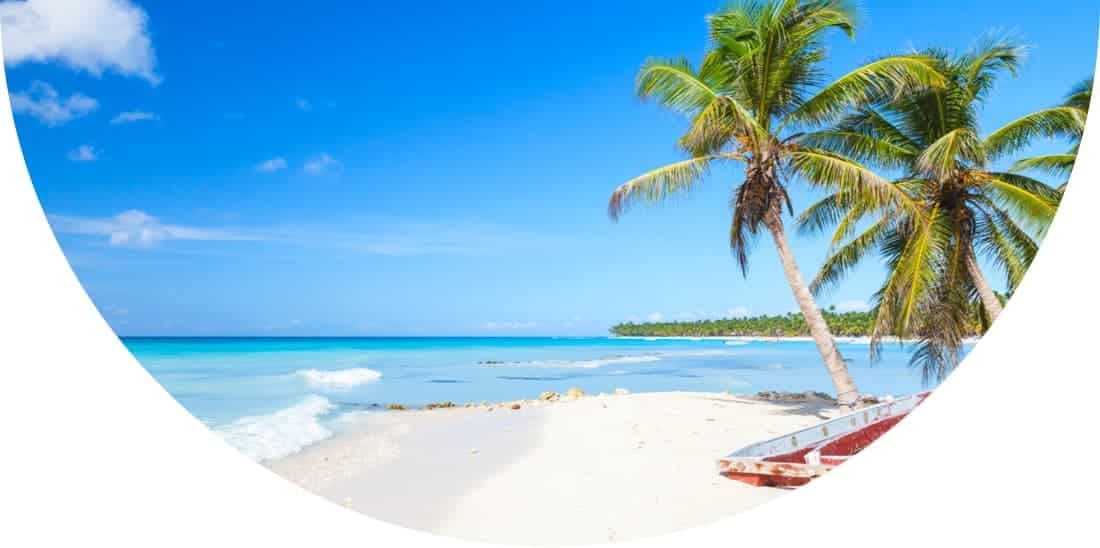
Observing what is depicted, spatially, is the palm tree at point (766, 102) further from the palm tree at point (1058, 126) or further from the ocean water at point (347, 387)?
the ocean water at point (347, 387)

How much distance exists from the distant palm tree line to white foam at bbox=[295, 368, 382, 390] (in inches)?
430

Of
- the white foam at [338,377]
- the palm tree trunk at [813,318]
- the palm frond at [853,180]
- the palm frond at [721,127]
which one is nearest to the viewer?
the palm frond at [853,180]

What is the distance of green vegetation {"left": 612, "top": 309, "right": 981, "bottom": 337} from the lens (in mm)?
39250

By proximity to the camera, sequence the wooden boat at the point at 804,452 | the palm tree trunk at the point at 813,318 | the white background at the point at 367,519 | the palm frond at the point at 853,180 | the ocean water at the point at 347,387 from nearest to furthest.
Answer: the white background at the point at 367,519 → the wooden boat at the point at 804,452 → the palm frond at the point at 853,180 → the palm tree trunk at the point at 813,318 → the ocean water at the point at 347,387

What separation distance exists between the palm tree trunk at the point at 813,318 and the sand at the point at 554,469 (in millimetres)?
560

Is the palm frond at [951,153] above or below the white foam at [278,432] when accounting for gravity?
above

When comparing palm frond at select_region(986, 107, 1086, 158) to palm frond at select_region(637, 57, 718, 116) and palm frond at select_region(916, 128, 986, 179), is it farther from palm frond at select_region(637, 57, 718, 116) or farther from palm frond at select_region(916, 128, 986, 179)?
palm frond at select_region(637, 57, 718, 116)

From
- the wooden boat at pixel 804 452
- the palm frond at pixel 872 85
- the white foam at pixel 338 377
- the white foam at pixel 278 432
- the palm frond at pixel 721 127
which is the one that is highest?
the palm frond at pixel 872 85

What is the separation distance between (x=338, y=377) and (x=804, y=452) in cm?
1487

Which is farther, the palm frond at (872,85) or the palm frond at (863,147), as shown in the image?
the palm frond at (863,147)

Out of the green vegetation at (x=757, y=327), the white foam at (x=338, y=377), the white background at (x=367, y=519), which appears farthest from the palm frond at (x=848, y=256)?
the green vegetation at (x=757, y=327)

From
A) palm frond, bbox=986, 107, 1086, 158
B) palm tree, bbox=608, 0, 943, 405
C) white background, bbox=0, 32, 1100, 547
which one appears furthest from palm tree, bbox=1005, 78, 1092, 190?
white background, bbox=0, 32, 1100, 547

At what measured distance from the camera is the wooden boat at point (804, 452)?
3006 millimetres

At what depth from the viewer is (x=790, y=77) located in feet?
19.1
